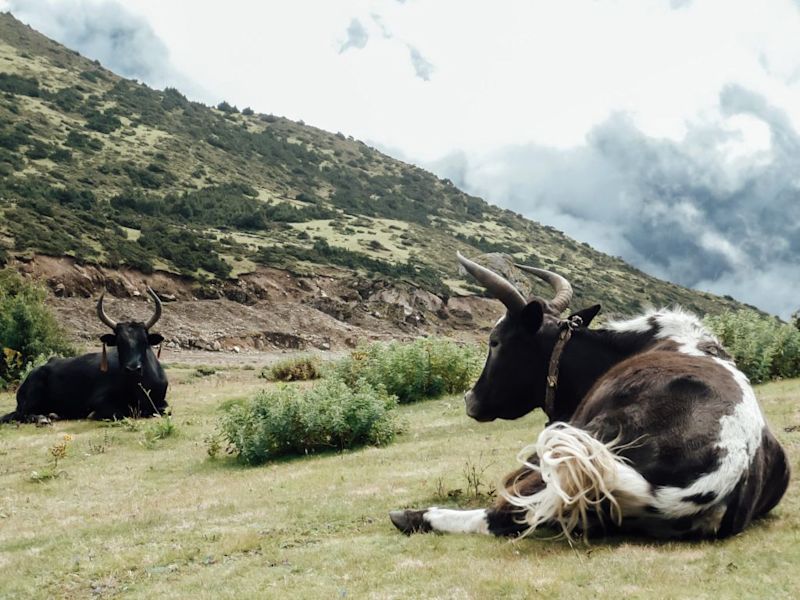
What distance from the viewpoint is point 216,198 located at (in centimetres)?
7625

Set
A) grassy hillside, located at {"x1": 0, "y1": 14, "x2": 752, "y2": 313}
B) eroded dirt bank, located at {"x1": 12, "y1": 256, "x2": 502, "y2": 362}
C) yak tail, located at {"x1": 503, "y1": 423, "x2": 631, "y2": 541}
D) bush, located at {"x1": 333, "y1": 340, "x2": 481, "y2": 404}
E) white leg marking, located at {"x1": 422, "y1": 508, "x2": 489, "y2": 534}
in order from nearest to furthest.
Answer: yak tail, located at {"x1": 503, "y1": 423, "x2": 631, "y2": 541} < white leg marking, located at {"x1": 422, "y1": 508, "x2": 489, "y2": 534} < bush, located at {"x1": 333, "y1": 340, "x2": 481, "y2": 404} < eroded dirt bank, located at {"x1": 12, "y1": 256, "x2": 502, "y2": 362} < grassy hillside, located at {"x1": 0, "y1": 14, "x2": 752, "y2": 313}

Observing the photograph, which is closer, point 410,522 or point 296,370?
point 410,522

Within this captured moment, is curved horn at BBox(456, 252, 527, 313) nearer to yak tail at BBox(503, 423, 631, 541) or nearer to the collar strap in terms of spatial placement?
the collar strap

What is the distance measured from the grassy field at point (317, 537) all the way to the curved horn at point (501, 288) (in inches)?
66.2

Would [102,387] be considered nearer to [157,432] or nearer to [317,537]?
[157,432]

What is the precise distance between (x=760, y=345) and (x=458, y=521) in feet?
38.6

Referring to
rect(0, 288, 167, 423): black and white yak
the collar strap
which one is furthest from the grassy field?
rect(0, 288, 167, 423): black and white yak

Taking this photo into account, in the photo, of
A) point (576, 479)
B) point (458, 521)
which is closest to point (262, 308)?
point (458, 521)

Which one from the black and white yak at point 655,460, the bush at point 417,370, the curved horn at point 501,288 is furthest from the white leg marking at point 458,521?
the bush at point 417,370

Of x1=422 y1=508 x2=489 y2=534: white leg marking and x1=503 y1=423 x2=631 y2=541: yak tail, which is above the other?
x1=503 y1=423 x2=631 y2=541: yak tail

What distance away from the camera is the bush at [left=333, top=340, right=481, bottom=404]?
17.2 metres

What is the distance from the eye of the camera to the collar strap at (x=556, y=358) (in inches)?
266

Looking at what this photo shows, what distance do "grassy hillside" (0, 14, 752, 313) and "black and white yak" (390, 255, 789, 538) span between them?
37262 millimetres

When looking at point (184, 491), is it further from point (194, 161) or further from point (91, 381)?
point (194, 161)
